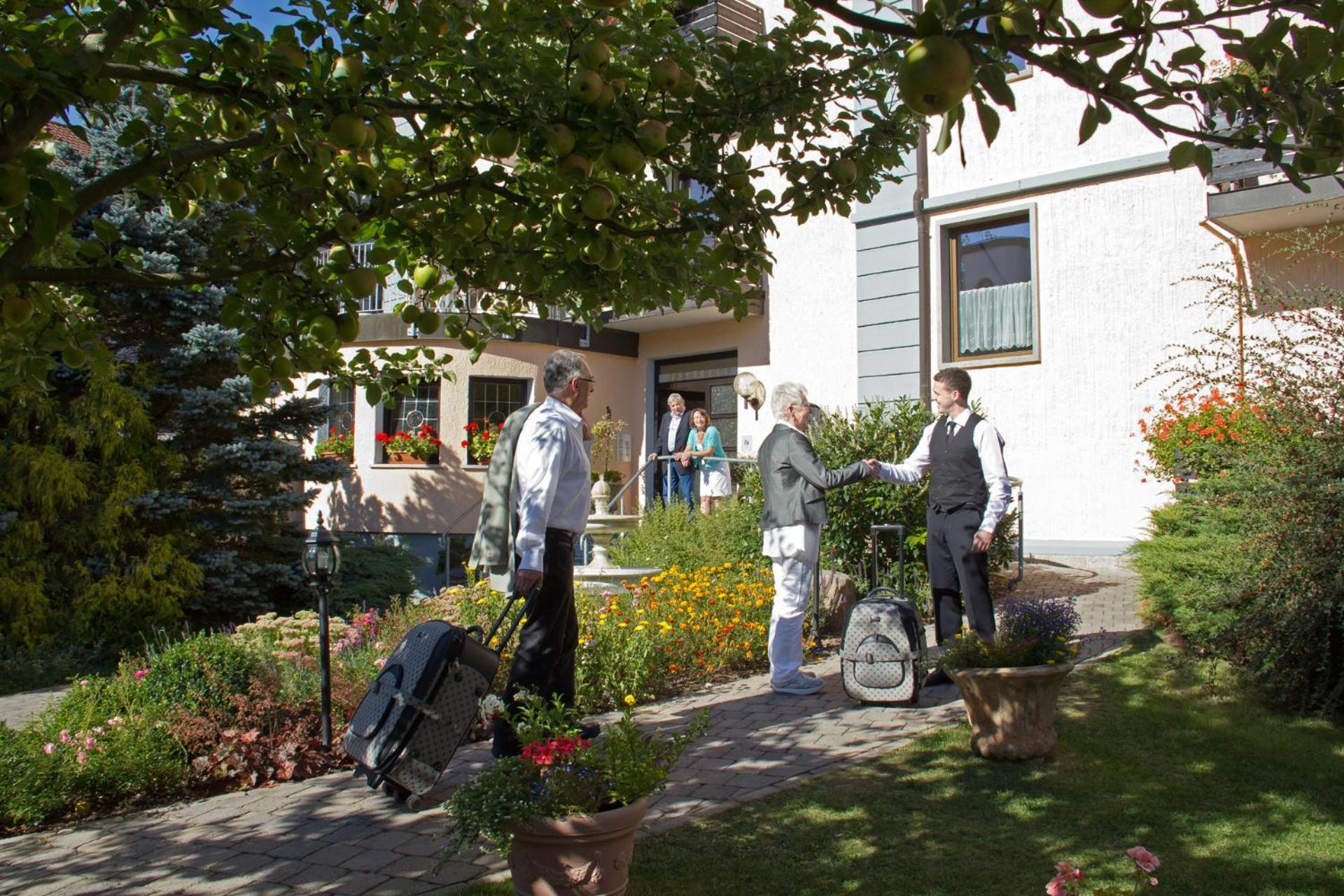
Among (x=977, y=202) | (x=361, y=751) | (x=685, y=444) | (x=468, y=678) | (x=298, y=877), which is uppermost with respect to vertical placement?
(x=977, y=202)

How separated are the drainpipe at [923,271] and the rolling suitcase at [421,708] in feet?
31.8

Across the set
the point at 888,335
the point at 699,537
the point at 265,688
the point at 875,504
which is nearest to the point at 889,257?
the point at 888,335

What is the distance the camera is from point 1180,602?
6.45 metres

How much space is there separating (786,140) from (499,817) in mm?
2634

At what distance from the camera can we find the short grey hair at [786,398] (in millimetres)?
6418

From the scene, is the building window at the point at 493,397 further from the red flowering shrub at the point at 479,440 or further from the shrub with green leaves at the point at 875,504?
the shrub with green leaves at the point at 875,504

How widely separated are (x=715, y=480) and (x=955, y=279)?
410cm

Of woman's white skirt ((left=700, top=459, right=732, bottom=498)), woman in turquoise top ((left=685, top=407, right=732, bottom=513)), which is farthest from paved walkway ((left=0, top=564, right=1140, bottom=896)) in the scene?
woman's white skirt ((left=700, top=459, right=732, bottom=498))

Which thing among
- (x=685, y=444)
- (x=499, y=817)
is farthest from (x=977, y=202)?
(x=499, y=817)

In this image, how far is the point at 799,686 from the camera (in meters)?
6.51

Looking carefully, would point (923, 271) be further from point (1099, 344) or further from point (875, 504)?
point (875, 504)

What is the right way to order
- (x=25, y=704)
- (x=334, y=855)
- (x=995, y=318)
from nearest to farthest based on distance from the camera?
(x=334, y=855)
(x=25, y=704)
(x=995, y=318)

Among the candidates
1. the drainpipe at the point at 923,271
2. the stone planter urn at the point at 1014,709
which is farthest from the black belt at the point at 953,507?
the drainpipe at the point at 923,271

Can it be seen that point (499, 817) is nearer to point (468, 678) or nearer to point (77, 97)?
point (468, 678)
